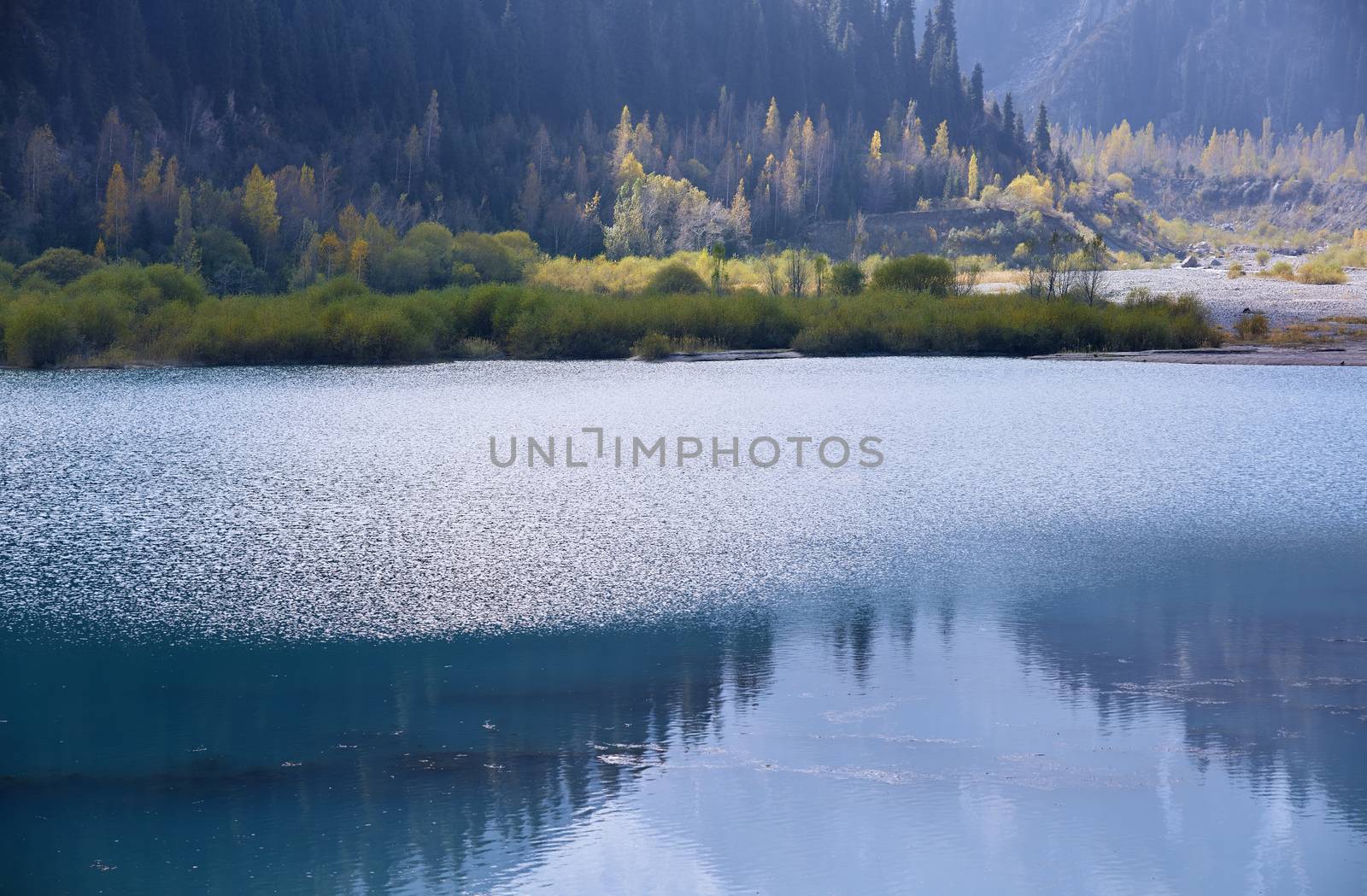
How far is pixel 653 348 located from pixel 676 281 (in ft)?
50.4

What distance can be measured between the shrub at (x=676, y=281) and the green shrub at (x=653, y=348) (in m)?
13.5

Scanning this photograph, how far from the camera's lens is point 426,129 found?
310 ft

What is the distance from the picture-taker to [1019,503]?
1712 centimetres

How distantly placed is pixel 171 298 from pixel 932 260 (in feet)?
81.9

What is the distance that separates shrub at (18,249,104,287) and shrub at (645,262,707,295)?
772 inches

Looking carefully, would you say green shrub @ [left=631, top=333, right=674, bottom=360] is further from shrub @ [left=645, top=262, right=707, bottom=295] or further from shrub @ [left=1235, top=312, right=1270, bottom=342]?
shrub @ [left=1235, top=312, right=1270, bottom=342]

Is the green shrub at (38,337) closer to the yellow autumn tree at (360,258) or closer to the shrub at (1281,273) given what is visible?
the yellow autumn tree at (360,258)

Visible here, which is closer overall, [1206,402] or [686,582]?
[686,582]

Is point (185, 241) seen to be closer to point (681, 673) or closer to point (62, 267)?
point (62, 267)

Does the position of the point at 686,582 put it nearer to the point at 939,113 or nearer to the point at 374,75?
the point at 374,75

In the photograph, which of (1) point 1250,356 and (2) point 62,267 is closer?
(1) point 1250,356

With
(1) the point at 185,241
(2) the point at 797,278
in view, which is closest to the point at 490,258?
(1) the point at 185,241

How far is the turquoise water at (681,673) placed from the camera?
7805 mm

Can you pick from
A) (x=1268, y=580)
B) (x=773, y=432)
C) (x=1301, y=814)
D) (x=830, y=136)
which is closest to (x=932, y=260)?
(x=773, y=432)
